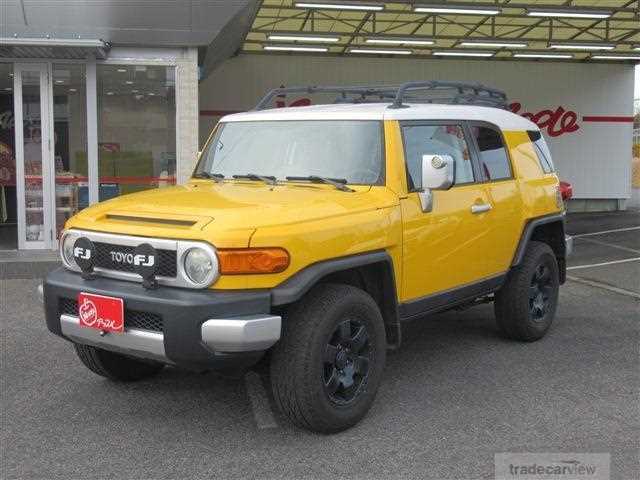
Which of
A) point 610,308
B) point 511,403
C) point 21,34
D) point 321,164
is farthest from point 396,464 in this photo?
point 21,34

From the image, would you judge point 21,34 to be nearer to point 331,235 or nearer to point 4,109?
point 4,109

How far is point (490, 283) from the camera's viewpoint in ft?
18.0

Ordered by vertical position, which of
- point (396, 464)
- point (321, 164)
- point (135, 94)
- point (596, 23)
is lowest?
point (396, 464)

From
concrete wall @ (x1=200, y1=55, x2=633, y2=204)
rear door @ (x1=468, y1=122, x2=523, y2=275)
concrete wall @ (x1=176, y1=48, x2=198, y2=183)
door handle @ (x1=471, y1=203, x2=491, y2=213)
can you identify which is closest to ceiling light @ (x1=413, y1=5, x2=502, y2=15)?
concrete wall @ (x1=200, y1=55, x2=633, y2=204)

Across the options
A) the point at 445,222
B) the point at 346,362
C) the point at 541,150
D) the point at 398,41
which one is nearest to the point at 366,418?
the point at 346,362

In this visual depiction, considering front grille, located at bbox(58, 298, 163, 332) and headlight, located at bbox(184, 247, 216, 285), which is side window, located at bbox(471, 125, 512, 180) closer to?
headlight, located at bbox(184, 247, 216, 285)

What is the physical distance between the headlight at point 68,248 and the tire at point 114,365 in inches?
25.8

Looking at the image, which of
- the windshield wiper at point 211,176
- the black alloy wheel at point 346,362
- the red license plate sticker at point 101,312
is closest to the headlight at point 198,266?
the red license plate sticker at point 101,312

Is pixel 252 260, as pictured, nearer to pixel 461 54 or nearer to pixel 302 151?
pixel 302 151

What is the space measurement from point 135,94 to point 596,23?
32.9ft

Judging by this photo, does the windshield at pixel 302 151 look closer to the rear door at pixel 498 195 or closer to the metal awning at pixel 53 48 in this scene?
the rear door at pixel 498 195

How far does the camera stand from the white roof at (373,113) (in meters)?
4.77

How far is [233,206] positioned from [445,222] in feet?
5.13

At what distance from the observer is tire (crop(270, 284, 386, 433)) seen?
12.6 ft
